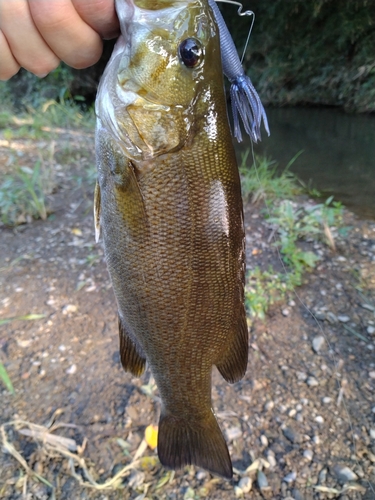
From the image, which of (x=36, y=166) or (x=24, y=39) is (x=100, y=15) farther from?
(x=36, y=166)

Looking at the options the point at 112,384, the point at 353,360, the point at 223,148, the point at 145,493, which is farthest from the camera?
the point at 353,360

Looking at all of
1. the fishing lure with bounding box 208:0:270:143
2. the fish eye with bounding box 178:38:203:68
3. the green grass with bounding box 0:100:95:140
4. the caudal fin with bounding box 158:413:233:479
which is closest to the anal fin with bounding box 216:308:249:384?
the caudal fin with bounding box 158:413:233:479

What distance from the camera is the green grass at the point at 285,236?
264 centimetres

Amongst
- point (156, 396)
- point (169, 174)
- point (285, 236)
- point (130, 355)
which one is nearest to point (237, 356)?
point (130, 355)

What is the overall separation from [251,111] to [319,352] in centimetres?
171

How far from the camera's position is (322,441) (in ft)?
6.23

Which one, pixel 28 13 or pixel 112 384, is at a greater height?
pixel 28 13

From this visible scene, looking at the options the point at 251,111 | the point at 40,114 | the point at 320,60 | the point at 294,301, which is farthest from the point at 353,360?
the point at 320,60

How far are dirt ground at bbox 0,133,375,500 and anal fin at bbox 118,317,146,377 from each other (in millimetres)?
755

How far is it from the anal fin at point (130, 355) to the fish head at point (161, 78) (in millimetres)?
566

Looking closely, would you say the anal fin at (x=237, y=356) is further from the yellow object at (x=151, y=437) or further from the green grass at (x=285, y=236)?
the green grass at (x=285, y=236)

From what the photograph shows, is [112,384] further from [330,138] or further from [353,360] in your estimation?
[330,138]

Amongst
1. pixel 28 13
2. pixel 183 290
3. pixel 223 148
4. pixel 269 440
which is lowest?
pixel 269 440

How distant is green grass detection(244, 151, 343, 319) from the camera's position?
2.64 meters
